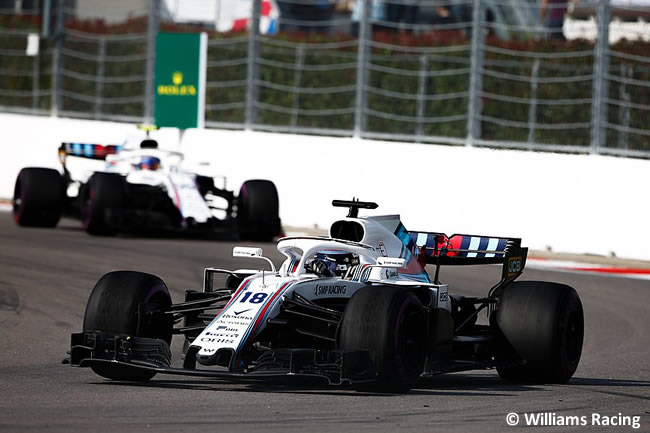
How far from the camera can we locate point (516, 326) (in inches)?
363

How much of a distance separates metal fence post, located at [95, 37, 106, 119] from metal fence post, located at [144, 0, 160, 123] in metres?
0.81

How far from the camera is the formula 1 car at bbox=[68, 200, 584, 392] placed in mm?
8086

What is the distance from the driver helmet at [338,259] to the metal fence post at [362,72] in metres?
10.7

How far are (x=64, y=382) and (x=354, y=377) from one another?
190cm

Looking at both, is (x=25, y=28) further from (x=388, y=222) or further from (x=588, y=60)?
(x=388, y=222)

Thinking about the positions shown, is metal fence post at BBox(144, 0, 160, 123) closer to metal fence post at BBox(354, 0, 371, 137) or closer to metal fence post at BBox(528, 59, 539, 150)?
metal fence post at BBox(354, 0, 371, 137)

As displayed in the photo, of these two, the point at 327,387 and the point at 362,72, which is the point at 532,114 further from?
the point at 327,387

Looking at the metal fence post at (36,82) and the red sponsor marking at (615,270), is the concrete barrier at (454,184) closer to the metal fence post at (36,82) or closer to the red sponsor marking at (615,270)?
the red sponsor marking at (615,270)

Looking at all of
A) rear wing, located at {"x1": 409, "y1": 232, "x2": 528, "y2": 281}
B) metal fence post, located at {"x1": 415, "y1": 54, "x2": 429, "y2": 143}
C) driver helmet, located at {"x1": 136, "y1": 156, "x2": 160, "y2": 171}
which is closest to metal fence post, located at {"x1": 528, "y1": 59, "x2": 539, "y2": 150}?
metal fence post, located at {"x1": 415, "y1": 54, "x2": 429, "y2": 143}

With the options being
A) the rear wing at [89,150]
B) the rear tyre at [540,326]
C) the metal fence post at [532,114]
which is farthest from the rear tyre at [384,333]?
the rear wing at [89,150]

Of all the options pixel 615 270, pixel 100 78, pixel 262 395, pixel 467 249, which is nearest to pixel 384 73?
pixel 615 270

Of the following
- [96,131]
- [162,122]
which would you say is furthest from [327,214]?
[96,131]

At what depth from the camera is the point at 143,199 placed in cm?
1848

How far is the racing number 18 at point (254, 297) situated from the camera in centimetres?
845
